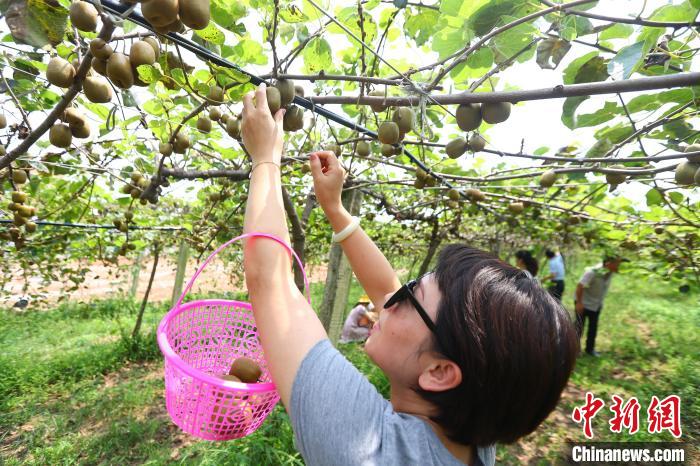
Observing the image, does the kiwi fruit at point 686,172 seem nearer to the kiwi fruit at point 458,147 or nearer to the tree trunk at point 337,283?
the kiwi fruit at point 458,147

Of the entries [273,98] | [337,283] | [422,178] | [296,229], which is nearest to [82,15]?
[273,98]

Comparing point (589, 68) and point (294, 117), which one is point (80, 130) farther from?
point (589, 68)

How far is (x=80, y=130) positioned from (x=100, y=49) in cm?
62

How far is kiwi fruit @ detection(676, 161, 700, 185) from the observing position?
1.63 m

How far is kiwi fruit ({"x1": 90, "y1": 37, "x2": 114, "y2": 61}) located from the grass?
9.00 feet

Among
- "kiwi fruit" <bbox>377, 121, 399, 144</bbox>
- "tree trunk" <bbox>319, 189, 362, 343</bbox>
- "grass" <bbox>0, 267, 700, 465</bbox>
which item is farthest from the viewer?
"grass" <bbox>0, 267, 700, 465</bbox>

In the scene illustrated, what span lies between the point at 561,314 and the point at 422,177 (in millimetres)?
1551

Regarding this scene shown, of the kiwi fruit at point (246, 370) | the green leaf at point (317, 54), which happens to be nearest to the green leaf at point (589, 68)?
the green leaf at point (317, 54)

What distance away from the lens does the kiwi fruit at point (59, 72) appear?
1185mm

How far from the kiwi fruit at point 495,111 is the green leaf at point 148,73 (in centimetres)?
98

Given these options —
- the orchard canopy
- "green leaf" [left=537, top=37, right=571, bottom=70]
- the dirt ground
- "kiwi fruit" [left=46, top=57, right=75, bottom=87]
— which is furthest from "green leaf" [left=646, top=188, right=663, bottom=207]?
the dirt ground

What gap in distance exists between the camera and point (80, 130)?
1.56 meters

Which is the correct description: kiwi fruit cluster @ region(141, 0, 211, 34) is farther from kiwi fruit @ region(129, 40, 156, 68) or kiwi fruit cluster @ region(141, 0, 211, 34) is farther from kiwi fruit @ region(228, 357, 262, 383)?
kiwi fruit @ region(228, 357, 262, 383)

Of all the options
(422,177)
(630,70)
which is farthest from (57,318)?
(630,70)
